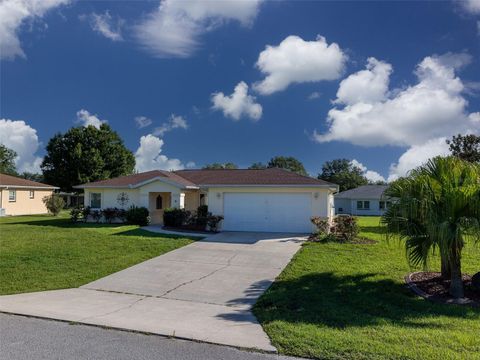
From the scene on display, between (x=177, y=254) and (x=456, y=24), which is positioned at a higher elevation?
(x=456, y=24)

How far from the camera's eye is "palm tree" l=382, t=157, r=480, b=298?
7477mm

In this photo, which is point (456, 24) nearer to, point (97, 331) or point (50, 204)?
point (97, 331)

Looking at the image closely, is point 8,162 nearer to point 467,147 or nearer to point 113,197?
point 113,197

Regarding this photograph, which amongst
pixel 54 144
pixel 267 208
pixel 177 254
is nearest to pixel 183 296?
pixel 177 254

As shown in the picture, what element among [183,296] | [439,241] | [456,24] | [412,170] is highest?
[456,24]

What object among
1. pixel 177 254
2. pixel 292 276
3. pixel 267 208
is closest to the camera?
pixel 292 276

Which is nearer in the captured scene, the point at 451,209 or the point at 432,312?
the point at 432,312

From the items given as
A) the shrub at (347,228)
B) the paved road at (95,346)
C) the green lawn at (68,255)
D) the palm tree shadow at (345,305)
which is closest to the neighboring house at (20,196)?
the green lawn at (68,255)

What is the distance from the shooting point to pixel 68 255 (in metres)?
12.2

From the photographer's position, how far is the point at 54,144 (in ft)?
144

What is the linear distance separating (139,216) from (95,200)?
16.8 ft

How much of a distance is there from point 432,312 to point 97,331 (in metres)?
6.01

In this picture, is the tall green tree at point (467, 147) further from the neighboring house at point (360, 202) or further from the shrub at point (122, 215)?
the shrub at point (122, 215)

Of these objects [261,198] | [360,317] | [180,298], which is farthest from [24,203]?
[360,317]
